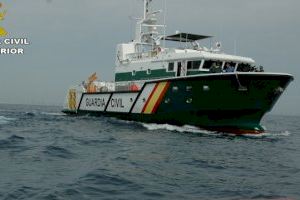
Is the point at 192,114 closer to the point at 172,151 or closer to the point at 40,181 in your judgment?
the point at 172,151

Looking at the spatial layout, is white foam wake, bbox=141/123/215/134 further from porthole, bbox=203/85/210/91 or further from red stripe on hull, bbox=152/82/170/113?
porthole, bbox=203/85/210/91

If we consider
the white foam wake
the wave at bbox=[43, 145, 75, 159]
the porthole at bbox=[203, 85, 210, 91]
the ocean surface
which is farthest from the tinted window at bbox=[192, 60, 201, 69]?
the wave at bbox=[43, 145, 75, 159]

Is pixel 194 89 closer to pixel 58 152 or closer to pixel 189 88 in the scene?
pixel 189 88

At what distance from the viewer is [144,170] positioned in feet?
34.9

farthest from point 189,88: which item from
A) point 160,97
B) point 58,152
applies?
point 58,152

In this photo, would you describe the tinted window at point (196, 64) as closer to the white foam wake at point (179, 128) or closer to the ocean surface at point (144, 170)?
the white foam wake at point (179, 128)

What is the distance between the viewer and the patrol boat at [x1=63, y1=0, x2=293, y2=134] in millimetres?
21641

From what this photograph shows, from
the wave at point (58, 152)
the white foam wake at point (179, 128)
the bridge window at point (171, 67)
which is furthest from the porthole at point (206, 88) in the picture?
the wave at point (58, 152)

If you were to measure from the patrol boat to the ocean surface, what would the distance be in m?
4.54

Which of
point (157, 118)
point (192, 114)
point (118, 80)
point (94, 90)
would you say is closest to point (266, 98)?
point (192, 114)

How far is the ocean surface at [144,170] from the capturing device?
26.9 feet

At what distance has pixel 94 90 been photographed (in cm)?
3234

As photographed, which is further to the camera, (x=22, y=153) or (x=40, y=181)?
(x=22, y=153)

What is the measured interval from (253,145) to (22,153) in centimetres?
979
